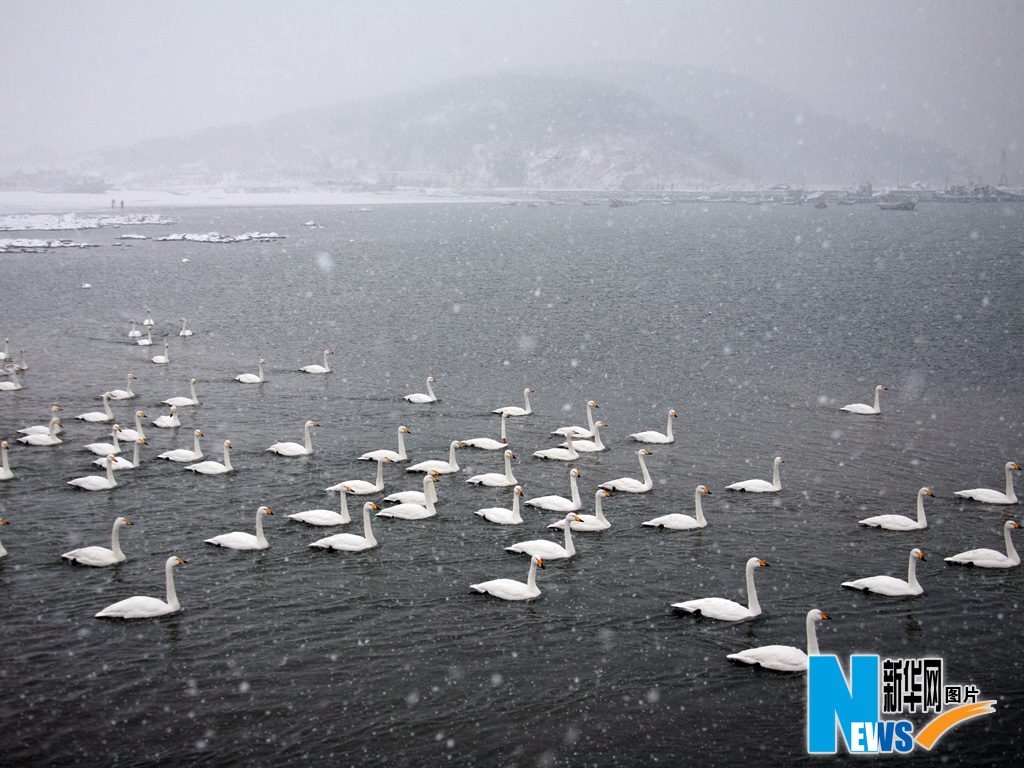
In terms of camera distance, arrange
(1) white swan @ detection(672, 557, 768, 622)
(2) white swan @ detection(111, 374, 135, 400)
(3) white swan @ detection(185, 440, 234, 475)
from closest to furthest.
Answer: (1) white swan @ detection(672, 557, 768, 622) → (3) white swan @ detection(185, 440, 234, 475) → (2) white swan @ detection(111, 374, 135, 400)

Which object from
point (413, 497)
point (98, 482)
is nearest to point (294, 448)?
point (98, 482)

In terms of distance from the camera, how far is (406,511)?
2178 cm

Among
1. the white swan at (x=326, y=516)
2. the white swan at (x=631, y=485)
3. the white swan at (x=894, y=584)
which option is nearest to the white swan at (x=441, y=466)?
the white swan at (x=326, y=516)

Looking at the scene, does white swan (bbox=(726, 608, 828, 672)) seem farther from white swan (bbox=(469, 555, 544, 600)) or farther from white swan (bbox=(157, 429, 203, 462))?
white swan (bbox=(157, 429, 203, 462))

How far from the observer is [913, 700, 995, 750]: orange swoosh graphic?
13789 mm

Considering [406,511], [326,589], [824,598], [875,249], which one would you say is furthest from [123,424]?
[875,249]

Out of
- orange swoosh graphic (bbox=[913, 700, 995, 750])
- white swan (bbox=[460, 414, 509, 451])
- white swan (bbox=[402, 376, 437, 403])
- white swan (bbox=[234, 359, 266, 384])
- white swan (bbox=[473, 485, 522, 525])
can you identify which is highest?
white swan (bbox=[234, 359, 266, 384])

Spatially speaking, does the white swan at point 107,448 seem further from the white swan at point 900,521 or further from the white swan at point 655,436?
the white swan at point 900,521

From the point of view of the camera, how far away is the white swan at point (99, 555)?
61.1 ft

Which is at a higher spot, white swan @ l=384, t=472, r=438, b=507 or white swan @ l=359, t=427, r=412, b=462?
white swan @ l=359, t=427, r=412, b=462

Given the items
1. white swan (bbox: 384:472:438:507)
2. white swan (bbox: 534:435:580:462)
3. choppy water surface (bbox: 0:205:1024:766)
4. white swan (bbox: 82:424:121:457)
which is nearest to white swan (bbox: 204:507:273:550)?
choppy water surface (bbox: 0:205:1024:766)

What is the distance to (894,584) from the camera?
17938mm

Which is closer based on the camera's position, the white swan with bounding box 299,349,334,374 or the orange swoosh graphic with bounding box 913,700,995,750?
the orange swoosh graphic with bounding box 913,700,995,750

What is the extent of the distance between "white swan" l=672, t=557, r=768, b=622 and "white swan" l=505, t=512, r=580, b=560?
3165mm
